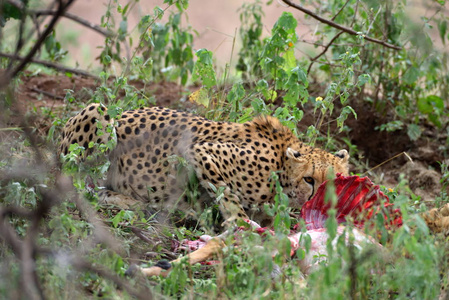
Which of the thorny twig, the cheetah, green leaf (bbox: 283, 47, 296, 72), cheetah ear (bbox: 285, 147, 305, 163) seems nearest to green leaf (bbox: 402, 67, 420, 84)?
green leaf (bbox: 283, 47, 296, 72)

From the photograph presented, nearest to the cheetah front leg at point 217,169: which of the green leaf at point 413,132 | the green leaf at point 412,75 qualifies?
the green leaf at point 412,75

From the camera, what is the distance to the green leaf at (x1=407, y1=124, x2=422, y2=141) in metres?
6.48

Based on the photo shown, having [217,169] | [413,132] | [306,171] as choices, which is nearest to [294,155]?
[306,171]

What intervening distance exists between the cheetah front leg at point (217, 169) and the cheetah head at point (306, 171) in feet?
1.25

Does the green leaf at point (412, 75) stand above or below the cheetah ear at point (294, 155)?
above

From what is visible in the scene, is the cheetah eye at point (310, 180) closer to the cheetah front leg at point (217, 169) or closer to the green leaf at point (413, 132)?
the cheetah front leg at point (217, 169)

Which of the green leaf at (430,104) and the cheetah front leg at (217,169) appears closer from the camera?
the cheetah front leg at (217,169)

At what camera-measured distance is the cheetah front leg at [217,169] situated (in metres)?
4.57

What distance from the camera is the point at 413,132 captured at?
6512mm

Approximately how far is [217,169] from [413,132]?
8.61ft

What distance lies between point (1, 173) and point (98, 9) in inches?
334

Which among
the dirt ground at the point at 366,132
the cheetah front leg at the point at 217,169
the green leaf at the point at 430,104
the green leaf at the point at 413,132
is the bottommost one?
the cheetah front leg at the point at 217,169

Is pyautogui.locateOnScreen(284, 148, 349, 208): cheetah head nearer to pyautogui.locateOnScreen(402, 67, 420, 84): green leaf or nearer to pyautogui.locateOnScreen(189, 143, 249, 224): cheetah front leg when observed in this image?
pyautogui.locateOnScreen(189, 143, 249, 224): cheetah front leg

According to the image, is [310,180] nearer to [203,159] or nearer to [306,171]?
[306,171]
